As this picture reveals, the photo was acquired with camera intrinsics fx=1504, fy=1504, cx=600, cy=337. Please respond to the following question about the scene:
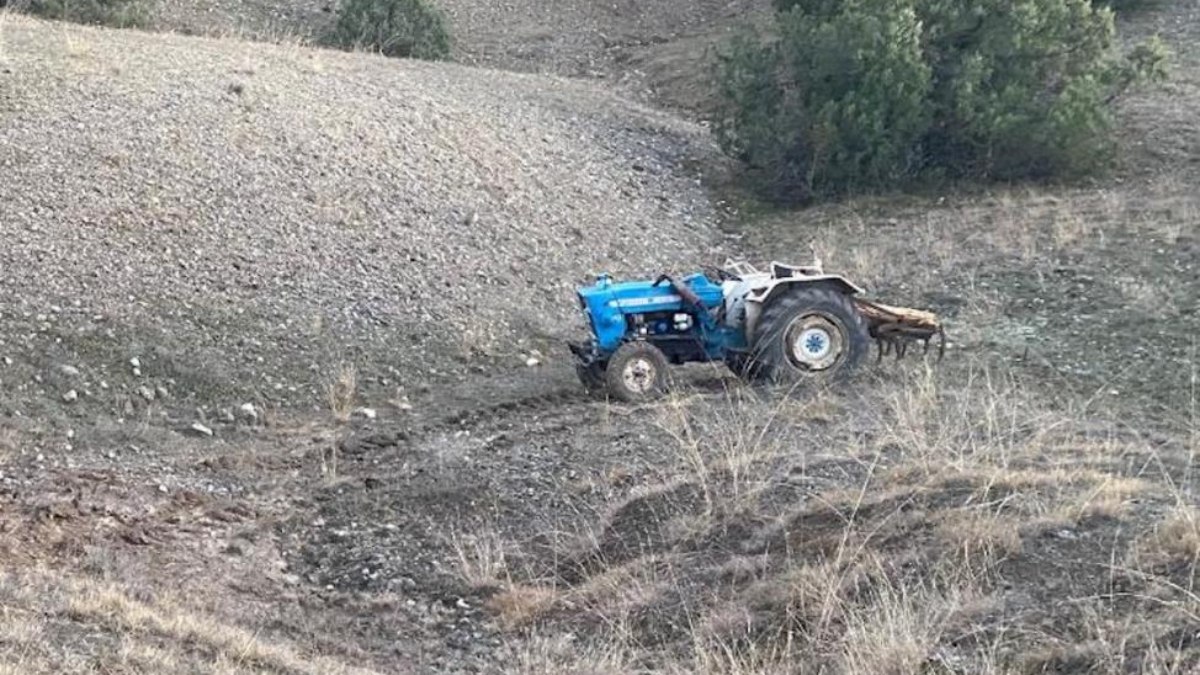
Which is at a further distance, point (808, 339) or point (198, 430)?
point (808, 339)

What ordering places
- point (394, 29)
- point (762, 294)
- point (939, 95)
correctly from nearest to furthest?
point (762, 294)
point (939, 95)
point (394, 29)

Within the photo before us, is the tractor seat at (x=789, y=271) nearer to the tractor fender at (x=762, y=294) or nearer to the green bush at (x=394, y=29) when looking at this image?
the tractor fender at (x=762, y=294)

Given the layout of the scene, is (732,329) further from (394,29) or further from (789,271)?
(394,29)

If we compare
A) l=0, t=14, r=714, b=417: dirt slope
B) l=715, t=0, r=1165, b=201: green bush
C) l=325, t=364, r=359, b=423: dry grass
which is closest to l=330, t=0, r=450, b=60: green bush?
l=0, t=14, r=714, b=417: dirt slope

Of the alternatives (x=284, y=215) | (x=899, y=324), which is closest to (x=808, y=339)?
(x=899, y=324)

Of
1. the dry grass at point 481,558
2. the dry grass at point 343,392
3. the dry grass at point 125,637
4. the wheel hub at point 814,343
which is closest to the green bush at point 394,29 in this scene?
the dry grass at point 343,392

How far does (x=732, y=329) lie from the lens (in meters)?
10.3

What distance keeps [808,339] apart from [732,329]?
1.73ft

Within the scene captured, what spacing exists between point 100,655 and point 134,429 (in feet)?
13.4

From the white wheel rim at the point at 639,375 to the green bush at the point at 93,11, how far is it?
38.0 feet

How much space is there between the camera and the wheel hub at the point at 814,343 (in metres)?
10.1

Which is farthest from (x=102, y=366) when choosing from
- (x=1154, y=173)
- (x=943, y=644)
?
(x=1154, y=173)

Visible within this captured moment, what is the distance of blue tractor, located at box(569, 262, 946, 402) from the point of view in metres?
10.0

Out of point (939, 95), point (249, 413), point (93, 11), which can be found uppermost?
point (93, 11)
